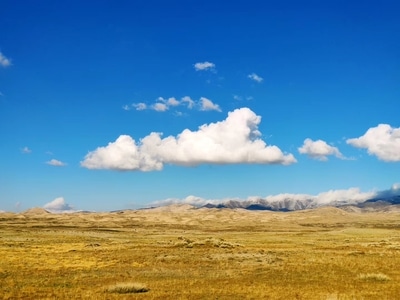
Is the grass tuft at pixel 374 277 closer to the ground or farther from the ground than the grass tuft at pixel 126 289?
closer to the ground

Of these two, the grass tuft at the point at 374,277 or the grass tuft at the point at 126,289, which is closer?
the grass tuft at the point at 126,289

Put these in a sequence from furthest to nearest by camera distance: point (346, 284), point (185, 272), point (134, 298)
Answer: point (185, 272) < point (346, 284) < point (134, 298)

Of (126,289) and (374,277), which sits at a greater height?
(126,289)

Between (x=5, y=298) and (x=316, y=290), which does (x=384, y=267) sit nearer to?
(x=316, y=290)

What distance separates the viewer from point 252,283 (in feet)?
103

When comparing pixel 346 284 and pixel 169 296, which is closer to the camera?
pixel 169 296

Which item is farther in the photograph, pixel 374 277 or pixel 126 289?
pixel 374 277

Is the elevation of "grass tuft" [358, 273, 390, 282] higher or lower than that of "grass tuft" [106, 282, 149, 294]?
lower

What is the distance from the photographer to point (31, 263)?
4431 cm

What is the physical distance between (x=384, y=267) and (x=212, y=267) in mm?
16047

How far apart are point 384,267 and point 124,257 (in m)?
28.0

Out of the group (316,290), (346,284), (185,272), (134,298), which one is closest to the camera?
(134,298)

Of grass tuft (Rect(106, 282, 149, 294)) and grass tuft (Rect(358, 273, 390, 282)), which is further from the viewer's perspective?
grass tuft (Rect(358, 273, 390, 282))

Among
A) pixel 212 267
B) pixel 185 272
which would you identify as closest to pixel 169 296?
pixel 185 272
